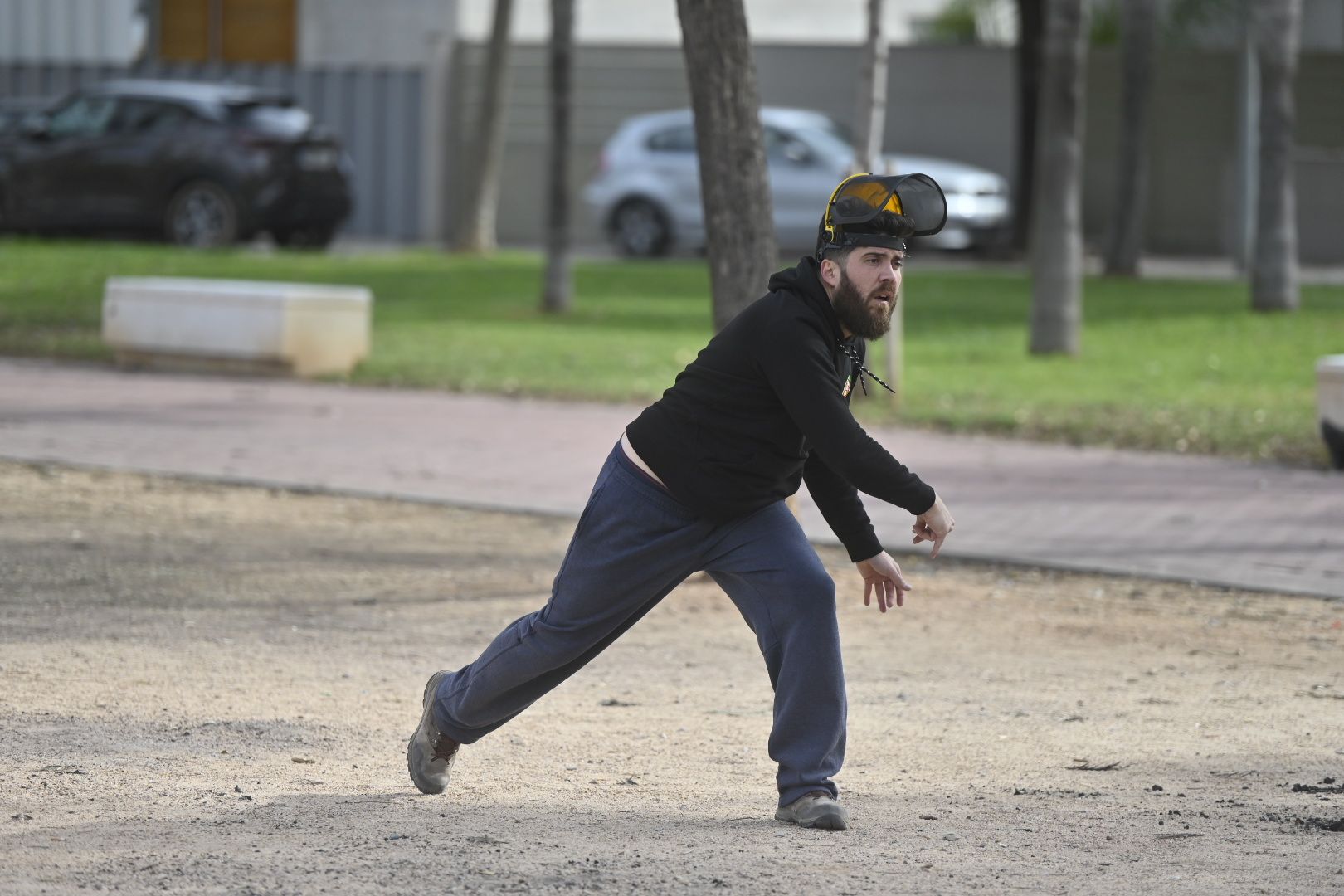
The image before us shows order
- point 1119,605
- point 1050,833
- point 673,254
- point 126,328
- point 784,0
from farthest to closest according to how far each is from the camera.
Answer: point 784,0 < point 673,254 < point 126,328 < point 1119,605 < point 1050,833

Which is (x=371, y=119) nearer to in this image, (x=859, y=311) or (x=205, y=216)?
(x=205, y=216)

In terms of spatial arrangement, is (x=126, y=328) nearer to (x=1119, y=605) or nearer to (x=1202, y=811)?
(x=1119, y=605)

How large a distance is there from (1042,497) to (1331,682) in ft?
11.0

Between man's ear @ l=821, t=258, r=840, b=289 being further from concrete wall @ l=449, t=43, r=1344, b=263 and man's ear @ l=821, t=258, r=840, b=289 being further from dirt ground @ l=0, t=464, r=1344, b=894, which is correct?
concrete wall @ l=449, t=43, r=1344, b=263

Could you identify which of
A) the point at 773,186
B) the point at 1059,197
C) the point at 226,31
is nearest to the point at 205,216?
the point at 773,186

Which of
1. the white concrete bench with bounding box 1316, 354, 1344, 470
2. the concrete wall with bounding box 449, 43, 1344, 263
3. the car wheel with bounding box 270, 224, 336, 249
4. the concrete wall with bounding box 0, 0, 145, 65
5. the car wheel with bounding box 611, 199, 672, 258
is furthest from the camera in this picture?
the concrete wall with bounding box 0, 0, 145, 65

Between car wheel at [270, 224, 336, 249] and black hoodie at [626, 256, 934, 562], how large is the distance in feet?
59.6

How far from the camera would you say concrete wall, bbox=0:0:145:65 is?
97.5 ft

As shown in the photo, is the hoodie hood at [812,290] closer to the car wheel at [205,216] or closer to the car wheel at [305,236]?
the car wheel at [205,216]

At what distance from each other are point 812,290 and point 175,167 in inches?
711

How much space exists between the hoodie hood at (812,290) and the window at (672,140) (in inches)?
769

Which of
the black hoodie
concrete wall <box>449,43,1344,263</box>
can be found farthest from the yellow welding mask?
concrete wall <box>449,43,1344,263</box>

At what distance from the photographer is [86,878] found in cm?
405

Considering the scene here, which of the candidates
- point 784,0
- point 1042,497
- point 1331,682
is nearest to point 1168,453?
point 1042,497
